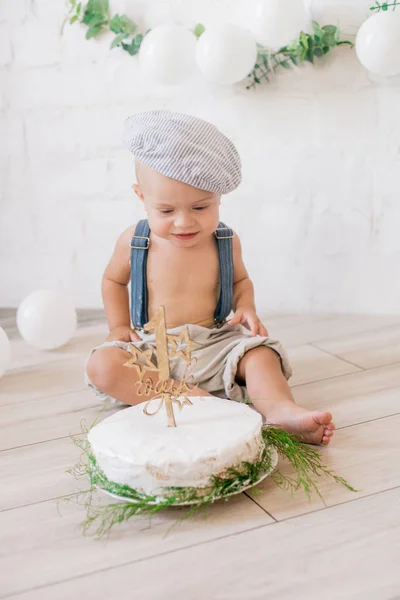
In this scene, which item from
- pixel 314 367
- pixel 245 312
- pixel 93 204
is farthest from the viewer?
pixel 93 204

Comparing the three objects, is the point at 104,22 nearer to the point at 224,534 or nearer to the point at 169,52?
the point at 169,52

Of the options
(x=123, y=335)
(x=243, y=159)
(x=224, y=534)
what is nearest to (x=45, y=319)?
(x=123, y=335)

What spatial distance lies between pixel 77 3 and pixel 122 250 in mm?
765

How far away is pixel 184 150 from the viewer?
3.74ft

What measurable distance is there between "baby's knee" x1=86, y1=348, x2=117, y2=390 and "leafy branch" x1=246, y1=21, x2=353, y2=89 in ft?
2.62

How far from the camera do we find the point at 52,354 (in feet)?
5.29

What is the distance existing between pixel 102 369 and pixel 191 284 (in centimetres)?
24

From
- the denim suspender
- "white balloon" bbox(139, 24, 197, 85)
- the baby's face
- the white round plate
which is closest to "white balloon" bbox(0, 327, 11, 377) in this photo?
the denim suspender

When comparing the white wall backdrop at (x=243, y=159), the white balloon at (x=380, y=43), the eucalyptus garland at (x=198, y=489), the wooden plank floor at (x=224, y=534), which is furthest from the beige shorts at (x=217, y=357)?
the white balloon at (x=380, y=43)

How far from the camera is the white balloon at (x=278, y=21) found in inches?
57.2

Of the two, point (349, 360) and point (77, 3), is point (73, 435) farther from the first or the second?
point (77, 3)

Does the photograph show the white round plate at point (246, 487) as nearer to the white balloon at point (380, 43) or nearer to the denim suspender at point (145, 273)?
the denim suspender at point (145, 273)

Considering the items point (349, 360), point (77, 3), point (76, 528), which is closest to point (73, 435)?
point (76, 528)

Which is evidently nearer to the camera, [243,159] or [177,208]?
[177,208]
